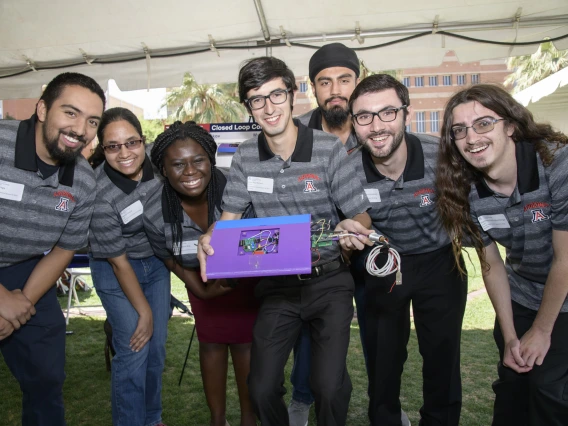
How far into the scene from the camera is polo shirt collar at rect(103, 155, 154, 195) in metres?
3.64

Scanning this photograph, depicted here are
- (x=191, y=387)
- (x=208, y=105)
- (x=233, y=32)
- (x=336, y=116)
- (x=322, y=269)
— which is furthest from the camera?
(x=208, y=105)

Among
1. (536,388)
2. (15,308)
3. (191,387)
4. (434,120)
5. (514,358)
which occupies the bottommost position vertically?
(191,387)

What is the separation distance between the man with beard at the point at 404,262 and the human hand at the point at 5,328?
2.22 metres

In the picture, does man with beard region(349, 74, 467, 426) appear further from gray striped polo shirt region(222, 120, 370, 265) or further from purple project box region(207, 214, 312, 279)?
purple project box region(207, 214, 312, 279)

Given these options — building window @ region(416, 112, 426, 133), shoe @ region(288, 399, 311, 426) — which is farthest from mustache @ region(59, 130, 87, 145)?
building window @ region(416, 112, 426, 133)

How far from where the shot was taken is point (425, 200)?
3.29m

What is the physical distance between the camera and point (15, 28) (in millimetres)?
5383

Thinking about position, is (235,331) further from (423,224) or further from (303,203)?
(423,224)

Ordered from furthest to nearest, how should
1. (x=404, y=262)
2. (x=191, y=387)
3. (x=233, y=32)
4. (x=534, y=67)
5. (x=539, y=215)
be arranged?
(x=534, y=67)
(x=233, y=32)
(x=191, y=387)
(x=404, y=262)
(x=539, y=215)

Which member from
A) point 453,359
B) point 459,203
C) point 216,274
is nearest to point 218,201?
point 216,274

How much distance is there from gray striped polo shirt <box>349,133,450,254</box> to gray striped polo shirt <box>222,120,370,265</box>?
0.18 metres

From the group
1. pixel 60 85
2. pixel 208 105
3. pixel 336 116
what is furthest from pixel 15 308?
pixel 208 105

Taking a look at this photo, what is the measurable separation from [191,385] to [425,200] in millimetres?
2988

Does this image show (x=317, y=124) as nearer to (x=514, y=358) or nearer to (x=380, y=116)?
(x=380, y=116)
